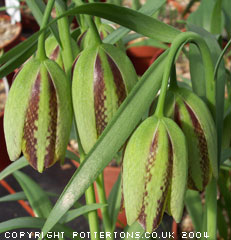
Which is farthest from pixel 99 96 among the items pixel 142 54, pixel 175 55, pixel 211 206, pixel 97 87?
pixel 142 54

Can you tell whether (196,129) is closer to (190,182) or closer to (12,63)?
(190,182)

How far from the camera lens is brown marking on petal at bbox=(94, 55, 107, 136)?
560 millimetres

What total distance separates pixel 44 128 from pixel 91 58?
0.11 meters

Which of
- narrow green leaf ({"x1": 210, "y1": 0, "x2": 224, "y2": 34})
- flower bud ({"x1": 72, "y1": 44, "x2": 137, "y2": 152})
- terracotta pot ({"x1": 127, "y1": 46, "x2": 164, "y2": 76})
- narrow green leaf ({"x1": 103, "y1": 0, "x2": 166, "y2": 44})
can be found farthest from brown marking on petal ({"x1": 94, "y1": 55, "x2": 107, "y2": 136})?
terracotta pot ({"x1": 127, "y1": 46, "x2": 164, "y2": 76})

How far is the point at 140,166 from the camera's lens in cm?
51

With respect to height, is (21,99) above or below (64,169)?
above

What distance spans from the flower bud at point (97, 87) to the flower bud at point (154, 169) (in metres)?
0.07

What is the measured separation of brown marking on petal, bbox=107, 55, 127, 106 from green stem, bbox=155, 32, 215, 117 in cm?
6

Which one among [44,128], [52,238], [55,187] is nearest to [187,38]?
[44,128]

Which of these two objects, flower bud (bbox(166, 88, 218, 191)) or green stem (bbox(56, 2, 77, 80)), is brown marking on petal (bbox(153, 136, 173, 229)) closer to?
flower bud (bbox(166, 88, 218, 191))

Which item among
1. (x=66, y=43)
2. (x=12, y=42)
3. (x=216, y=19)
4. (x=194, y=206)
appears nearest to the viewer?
(x=66, y=43)

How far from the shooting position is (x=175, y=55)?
512 millimetres

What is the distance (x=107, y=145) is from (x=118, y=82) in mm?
97

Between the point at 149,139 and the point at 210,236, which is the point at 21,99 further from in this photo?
the point at 210,236
